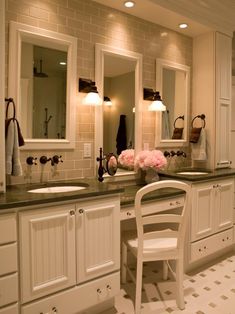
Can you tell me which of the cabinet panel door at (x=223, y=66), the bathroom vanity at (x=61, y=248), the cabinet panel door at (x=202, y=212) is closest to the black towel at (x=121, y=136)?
the bathroom vanity at (x=61, y=248)

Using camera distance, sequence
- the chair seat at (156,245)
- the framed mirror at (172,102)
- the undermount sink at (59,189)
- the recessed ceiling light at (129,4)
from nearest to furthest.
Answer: the chair seat at (156,245), the undermount sink at (59,189), the recessed ceiling light at (129,4), the framed mirror at (172,102)

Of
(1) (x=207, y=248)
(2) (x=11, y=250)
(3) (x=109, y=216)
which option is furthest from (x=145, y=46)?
(2) (x=11, y=250)

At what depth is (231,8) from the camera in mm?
3209

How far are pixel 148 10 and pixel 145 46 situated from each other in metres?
0.35

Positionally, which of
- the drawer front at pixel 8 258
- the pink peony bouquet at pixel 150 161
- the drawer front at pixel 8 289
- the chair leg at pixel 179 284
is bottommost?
the chair leg at pixel 179 284

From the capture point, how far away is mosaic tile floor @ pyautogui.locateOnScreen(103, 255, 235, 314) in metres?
2.12

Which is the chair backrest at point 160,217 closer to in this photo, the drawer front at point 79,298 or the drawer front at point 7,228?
the drawer front at point 79,298

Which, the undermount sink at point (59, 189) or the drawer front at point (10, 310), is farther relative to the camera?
the undermount sink at point (59, 189)

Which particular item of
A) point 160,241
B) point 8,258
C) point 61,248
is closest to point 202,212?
point 160,241

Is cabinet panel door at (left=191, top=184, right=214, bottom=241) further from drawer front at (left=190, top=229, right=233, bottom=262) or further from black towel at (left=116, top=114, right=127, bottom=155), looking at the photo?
black towel at (left=116, top=114, right=127, bottom=155)

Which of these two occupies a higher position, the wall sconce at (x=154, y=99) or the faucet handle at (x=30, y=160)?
the wall sconce at (x=154, y=99)

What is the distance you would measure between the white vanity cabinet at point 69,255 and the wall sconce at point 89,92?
2.88ft

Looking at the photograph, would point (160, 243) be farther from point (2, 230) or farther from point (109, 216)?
point (2, 230)

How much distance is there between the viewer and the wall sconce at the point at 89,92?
7.90 ft
